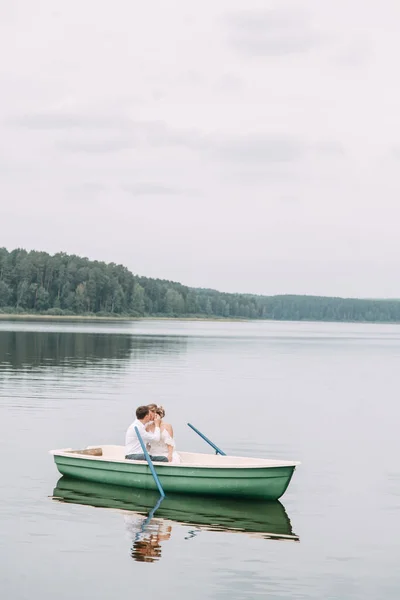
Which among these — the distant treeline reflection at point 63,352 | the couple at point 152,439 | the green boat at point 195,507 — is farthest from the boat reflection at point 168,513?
the distant treeline reflection at point 63,352

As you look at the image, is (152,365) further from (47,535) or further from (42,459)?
(47,535)

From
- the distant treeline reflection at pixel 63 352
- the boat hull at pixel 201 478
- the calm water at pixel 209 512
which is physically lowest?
the calm water at pixel 209 512

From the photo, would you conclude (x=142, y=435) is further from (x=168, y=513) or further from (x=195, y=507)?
(x=168, y=513)

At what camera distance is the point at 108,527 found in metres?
17.0

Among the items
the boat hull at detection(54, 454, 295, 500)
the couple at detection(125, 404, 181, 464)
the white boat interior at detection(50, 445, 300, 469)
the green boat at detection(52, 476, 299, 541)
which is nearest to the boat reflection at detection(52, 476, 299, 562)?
the green boat at detection(52, 476, 299, 541)

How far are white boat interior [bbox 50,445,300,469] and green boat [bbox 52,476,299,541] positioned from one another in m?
0.66

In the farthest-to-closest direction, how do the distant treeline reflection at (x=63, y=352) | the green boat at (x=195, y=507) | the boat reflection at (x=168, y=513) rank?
the distant treeline reflection at (x=63, y=352) → the green boat at (x=195, y=507) → the boat reflection at (x=168, y=513)

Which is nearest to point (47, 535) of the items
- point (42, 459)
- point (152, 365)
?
point (42, 459)

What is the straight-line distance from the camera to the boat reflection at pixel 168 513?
16.6 m

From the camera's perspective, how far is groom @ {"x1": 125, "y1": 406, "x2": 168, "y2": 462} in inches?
786

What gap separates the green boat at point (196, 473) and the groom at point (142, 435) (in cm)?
29

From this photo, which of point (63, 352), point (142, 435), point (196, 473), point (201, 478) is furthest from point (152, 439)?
point (63, 352)

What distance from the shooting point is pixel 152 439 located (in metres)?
20.0

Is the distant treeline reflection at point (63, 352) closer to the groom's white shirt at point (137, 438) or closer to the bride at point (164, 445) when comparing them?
the groom's white shirt at point (137, 438)
